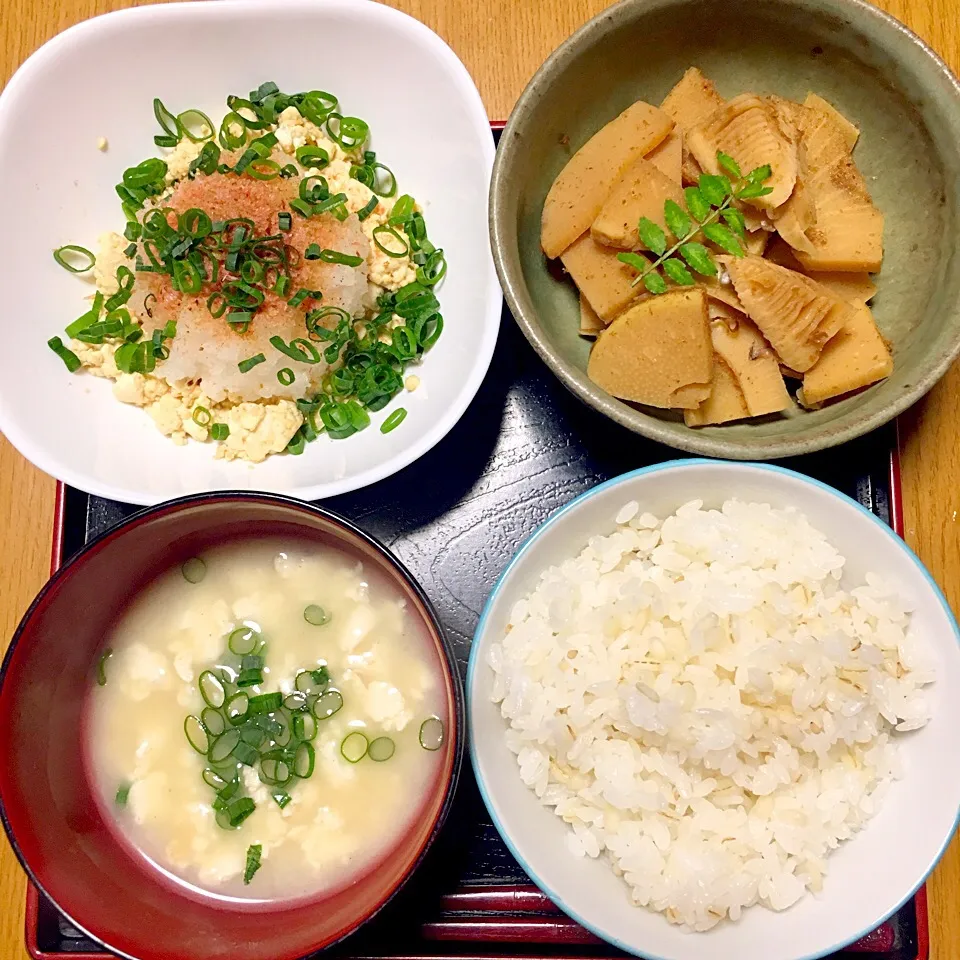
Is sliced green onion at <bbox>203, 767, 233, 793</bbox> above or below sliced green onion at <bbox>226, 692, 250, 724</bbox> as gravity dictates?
below

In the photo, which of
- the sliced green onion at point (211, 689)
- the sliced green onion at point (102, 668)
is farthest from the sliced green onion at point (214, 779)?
the sliced green onion at point (102, 668)

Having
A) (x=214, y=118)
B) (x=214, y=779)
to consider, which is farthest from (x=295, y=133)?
(x=214, y=779)

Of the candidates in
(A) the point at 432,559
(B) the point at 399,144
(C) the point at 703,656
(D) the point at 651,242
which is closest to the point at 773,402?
(D) the point at 651,242

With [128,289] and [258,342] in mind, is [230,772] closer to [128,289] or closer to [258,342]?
[258,342]

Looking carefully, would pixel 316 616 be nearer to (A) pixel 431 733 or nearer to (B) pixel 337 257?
(A) pixel 431 733

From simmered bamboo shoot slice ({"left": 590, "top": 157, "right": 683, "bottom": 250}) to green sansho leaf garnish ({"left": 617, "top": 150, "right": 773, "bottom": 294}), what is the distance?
0.6 inches

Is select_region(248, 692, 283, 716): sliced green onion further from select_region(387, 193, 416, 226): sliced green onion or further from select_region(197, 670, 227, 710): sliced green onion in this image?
select_region(387, 193, 416, 226): sliced green onion

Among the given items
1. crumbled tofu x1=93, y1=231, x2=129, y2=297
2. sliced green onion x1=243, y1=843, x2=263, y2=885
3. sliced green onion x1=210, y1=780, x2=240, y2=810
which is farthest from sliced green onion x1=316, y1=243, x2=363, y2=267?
sliced green onion x1=243, y1=843, x2=263, y2=885

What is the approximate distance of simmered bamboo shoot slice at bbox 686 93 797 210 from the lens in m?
1.48

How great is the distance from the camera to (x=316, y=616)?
156cm

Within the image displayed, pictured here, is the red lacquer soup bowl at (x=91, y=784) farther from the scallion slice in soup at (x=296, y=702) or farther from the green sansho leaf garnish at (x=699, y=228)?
the green sansho leaf garnish at (x=699, y=228)

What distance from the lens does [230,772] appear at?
60.0 inches

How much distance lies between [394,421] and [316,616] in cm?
39

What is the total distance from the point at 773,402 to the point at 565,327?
0.39 meters
